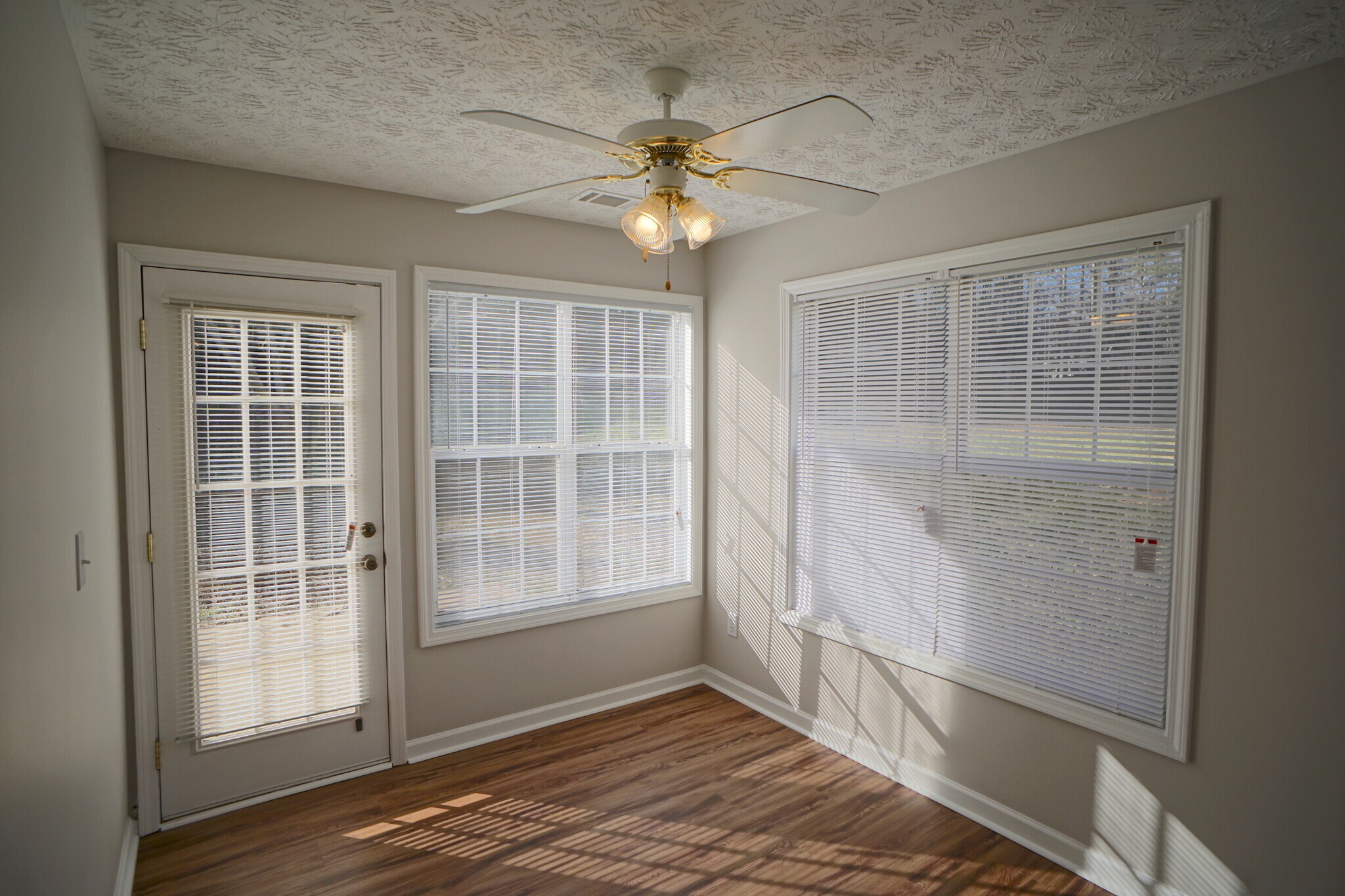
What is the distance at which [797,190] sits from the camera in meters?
1.97

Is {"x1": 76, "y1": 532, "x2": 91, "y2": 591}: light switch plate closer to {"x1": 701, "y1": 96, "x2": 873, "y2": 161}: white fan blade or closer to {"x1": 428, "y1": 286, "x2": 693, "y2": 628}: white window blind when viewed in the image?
{"x1": 428, "y1": 286, "x2": 693, "y2": 628}: white window blind

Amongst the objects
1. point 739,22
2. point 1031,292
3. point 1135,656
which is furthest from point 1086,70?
point 1135,656

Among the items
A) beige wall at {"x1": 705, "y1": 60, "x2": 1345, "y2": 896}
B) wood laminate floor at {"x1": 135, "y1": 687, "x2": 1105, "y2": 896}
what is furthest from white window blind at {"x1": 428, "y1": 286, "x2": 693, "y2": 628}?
beige wall at {"x1": 705, "y1": 60, "x2": 1345, "y2": 896}

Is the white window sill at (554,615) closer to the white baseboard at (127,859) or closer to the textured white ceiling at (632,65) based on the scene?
the white baseboard at (127,859)

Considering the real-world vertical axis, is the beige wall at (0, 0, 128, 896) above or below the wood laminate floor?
above

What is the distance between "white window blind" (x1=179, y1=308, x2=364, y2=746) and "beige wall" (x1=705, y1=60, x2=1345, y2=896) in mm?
2651

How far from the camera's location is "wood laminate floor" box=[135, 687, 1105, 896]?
2.46 meters

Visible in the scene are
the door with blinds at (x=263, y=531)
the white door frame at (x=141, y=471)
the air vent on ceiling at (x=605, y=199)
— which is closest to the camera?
the white door frame at (x=141, y=471)

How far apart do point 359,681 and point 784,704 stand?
2030 millimetres

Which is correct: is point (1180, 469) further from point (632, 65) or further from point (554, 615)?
point (554, 615)

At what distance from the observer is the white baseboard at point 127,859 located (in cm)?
228

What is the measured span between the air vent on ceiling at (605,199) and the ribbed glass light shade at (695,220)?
3.89 feet

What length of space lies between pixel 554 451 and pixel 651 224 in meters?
1.90

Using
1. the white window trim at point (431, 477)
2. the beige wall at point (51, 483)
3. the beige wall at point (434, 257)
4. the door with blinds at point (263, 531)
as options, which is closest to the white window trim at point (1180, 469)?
the white window trim at point (431, 477)
